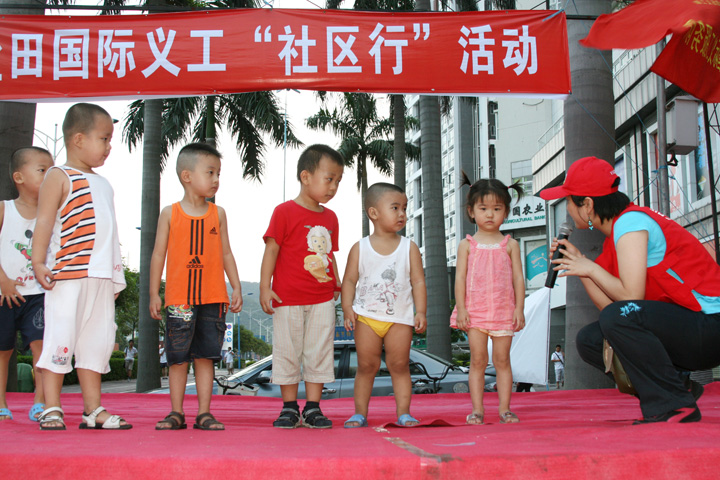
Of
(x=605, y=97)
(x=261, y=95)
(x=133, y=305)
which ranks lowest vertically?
(x=133, y=305)

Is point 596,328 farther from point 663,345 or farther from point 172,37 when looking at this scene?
point 172,37

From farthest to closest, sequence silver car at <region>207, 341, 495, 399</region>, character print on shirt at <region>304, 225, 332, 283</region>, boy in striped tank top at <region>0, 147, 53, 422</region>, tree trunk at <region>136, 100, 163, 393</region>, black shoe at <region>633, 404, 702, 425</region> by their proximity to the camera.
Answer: tree trunk at <region>136, 100, 163, 393</region>, silver car at <region>207, 341, 495, 399</region>, boy in striped tank top at <region>0, 147, 53, 422</region>, character print on shirt at <region>304, 225, 332, 283</region>, black shoe at <region>633, 404, 702, 425</region>

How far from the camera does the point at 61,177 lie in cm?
347

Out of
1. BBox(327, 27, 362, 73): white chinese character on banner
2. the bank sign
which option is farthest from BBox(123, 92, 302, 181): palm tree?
the bank sign

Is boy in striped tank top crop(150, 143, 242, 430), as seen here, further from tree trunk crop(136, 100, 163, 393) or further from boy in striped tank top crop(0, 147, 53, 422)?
tree trunk crop(136, 100, 163, 393)

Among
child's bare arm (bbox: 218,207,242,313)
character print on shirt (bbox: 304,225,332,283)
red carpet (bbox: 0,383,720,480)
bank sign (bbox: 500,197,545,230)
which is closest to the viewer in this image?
red carpet (bbox: 0,383,720,480)

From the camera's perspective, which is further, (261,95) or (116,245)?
(261,95)

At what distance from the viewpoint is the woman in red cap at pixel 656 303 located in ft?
9.96

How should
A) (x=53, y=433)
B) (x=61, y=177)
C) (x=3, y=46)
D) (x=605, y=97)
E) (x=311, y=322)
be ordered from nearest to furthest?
(x=53, y=433) → (x=61, y=177) → (x=311, y=322) → (x=3, y=46) → (x=605, y=97)

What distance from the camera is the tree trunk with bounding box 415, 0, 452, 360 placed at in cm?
1202

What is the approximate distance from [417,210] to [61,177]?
229 ft

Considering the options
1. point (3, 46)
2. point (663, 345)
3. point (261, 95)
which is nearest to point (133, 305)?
point (261, 95)

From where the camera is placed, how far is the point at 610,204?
11.3 feet

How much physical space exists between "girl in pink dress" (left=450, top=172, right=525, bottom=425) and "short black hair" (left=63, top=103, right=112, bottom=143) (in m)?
2.44
